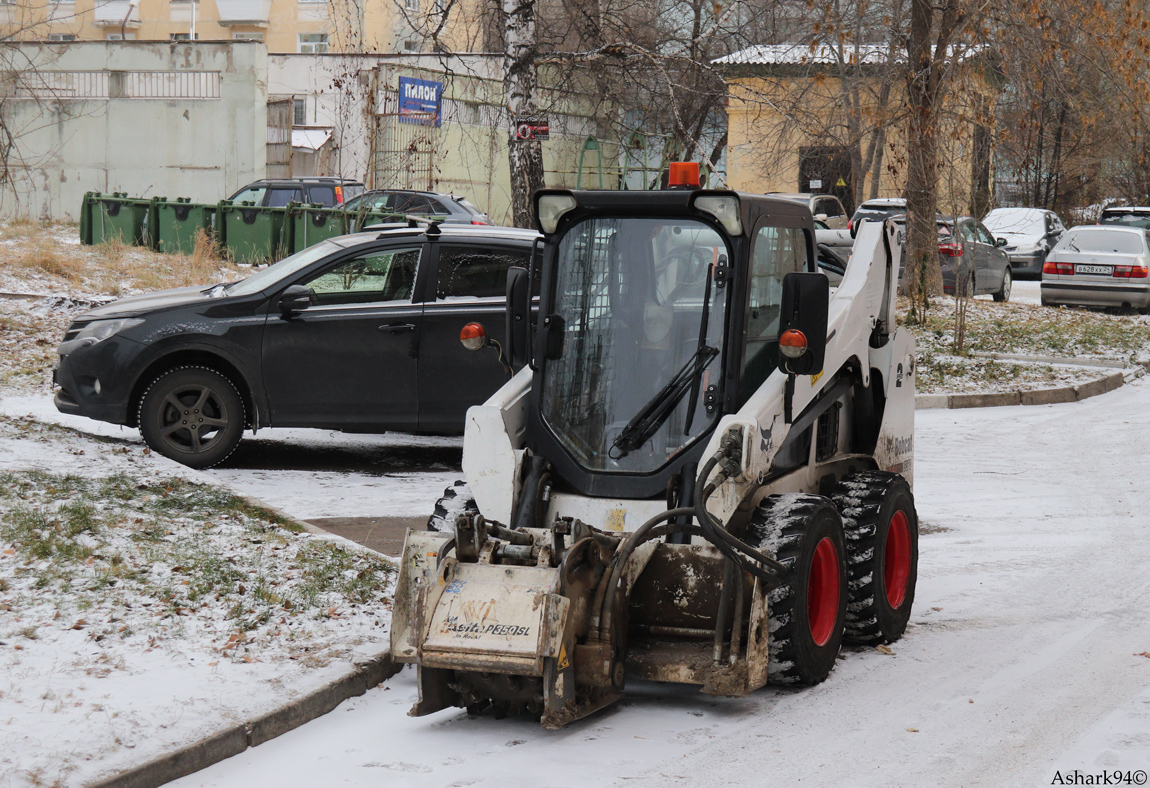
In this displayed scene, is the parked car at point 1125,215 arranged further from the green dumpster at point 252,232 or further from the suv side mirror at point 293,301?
the suv side mirror at point 293,301

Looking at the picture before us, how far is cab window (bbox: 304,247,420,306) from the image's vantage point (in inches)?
392

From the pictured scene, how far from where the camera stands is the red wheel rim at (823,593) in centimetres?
574

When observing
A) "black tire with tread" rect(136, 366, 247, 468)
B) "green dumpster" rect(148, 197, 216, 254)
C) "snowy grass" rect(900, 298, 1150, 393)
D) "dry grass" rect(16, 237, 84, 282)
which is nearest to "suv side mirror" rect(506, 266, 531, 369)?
A: "black tire with tread" rect(136, 366, 247, 468)

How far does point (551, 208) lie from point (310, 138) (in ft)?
106

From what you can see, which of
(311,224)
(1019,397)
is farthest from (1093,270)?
Result: (311,224)

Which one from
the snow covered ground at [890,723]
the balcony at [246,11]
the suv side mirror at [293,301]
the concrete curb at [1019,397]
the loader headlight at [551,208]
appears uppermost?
the balcony at [246,11]

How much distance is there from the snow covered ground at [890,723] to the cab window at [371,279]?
4.33 metres

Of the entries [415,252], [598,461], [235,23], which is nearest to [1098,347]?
[415,252]

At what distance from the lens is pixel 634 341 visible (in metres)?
5.75

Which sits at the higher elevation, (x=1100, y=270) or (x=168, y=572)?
(x=1100, y=270)

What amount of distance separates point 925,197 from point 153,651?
54.0ft

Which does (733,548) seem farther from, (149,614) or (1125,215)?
(1125,215)

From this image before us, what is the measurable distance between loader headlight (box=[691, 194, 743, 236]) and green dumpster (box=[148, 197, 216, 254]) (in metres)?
17.5

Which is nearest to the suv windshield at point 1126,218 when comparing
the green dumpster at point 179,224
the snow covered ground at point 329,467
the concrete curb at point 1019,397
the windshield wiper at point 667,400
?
the concrete curb at point 1019,397
